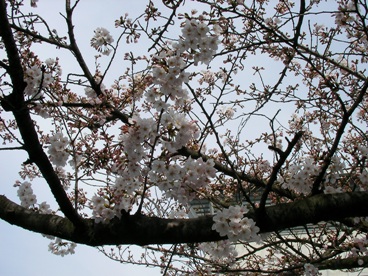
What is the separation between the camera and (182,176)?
275cm

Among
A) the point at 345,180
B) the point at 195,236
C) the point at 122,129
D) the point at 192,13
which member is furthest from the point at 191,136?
the point at 345,180

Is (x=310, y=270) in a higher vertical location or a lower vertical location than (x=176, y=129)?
lower

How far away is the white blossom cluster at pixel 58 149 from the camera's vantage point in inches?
118

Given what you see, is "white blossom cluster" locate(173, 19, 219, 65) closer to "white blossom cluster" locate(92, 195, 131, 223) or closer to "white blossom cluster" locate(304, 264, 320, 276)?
"white blossom cluster" locate(92, 195, 131, 223)

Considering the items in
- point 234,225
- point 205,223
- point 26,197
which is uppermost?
point 26,197

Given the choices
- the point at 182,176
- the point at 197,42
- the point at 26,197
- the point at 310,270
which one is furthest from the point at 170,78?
the point at 310,270

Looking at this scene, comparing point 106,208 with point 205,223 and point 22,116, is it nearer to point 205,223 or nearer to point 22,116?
point 205,223

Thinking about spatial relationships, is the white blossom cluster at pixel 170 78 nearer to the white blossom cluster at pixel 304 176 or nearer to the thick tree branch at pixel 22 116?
the thick tree branch at pixel 22 116

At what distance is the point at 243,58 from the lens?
13.2 feet

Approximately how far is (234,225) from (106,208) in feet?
3.14

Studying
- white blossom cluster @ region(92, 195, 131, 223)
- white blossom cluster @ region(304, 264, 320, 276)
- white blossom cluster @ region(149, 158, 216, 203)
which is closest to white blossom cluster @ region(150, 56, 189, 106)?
white blossom cluster @ region(149, 158, 216, 203)

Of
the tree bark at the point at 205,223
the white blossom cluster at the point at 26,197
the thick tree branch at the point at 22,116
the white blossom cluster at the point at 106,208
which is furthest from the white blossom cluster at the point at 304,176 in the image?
the white blossom cluster at the point at 26,197

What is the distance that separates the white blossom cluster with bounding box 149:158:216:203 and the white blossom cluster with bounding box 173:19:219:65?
0.76 meters

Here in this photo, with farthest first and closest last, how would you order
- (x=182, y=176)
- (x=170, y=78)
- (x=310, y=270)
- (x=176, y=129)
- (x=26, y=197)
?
(x=310, y=270), (x=26, y=197), (x=182, y=176), (x=176, y=129), (x=170, y=78)
